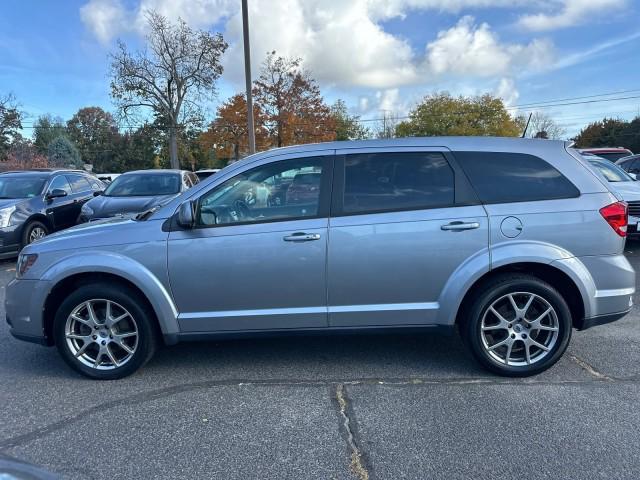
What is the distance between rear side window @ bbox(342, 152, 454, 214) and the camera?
12.1ft

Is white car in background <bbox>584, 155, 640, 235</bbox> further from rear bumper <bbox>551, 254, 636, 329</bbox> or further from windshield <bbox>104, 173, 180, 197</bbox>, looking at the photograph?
windshield <bbox>104, 173, 180, 197</bbox>

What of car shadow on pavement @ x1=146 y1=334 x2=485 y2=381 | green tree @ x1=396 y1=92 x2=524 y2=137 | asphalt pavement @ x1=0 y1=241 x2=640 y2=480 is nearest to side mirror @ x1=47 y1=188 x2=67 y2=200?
asphalt pavement @ x1=0 y1=241 x2=640 y2=480

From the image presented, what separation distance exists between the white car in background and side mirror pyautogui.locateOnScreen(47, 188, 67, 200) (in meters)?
9.72

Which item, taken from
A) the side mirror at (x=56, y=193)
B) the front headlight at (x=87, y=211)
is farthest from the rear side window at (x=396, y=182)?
the side mirror at (x=56, y=193)

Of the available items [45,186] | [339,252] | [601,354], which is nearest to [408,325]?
[339,252]

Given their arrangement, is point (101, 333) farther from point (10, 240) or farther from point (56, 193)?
point (56, 193)

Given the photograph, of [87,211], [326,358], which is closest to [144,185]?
[87,211]

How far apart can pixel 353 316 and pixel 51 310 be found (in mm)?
2462

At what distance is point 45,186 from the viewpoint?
9.55 m

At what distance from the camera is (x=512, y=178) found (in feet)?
12.2

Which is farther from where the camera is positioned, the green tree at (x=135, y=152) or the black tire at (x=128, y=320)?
the green tree at (x=135, y=152)

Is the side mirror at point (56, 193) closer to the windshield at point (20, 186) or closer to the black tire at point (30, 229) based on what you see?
the windshield at point (20, 186)

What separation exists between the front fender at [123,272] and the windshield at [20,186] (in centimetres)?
668

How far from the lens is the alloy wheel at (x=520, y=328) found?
3.69 m
